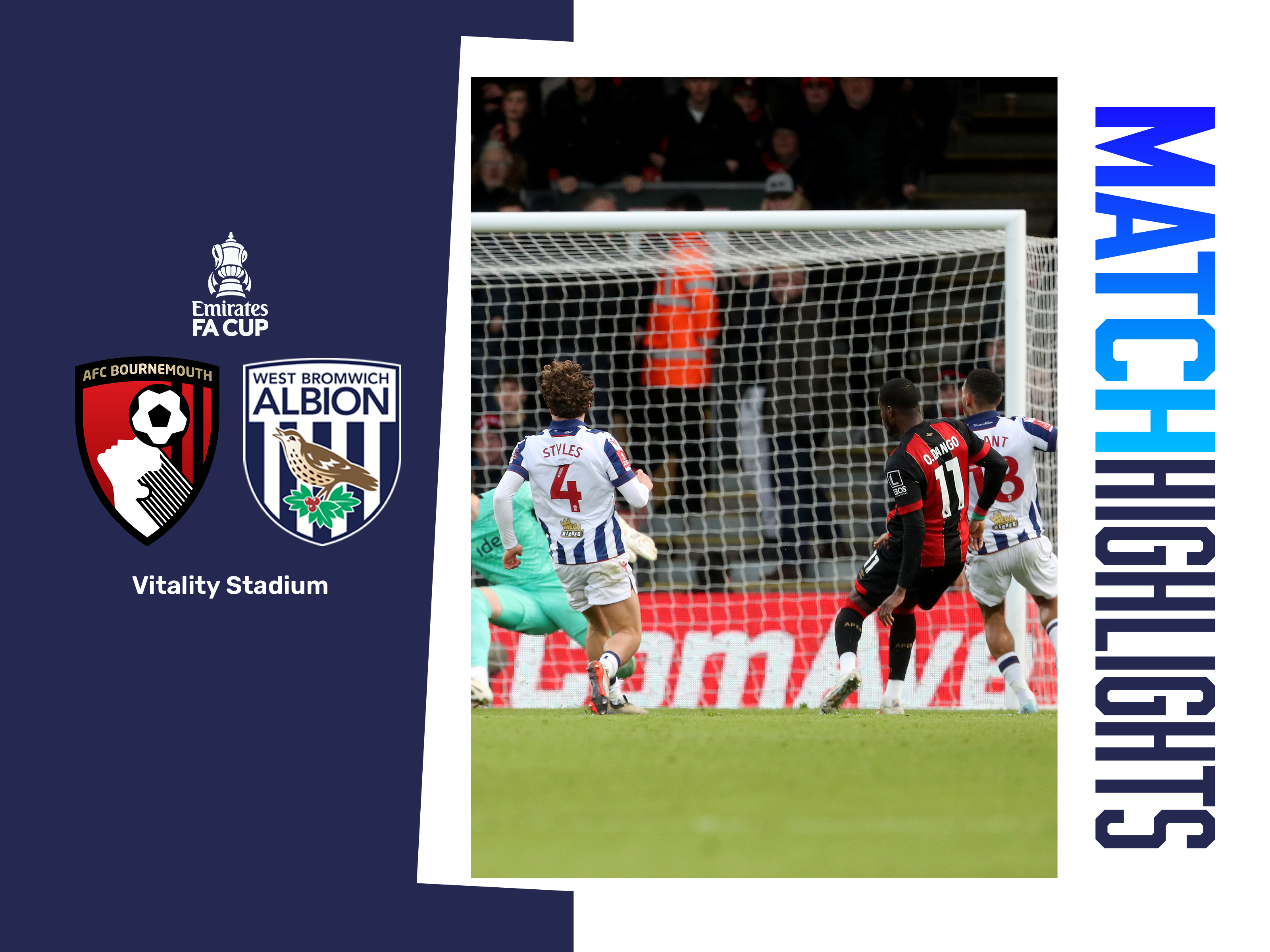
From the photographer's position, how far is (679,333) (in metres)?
9.50

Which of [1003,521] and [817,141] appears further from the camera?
[817,141]

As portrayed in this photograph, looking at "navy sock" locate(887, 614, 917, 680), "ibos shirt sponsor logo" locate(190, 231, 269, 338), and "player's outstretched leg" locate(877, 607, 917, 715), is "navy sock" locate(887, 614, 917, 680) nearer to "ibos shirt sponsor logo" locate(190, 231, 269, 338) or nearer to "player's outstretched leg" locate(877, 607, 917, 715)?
"player's outstretched leg" locate(877, 607, 917, 715)

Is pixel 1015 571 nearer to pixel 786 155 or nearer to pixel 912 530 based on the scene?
pixel 912 530

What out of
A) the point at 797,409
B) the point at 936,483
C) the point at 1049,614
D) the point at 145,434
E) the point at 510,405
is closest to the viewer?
the point at 145,434

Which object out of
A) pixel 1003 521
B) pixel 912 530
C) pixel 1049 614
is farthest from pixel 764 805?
pixel 1049 614

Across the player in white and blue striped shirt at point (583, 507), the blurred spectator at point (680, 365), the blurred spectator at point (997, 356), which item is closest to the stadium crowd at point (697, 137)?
the blurred spectator at point (680, 365)

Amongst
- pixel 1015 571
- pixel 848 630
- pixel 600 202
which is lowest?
pixel 848 630

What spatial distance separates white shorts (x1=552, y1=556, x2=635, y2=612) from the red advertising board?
3.14 ft

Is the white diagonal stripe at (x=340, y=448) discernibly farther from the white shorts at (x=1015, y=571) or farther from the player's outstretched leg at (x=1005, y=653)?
the player's outstretched leg at (x=1005, y=653)

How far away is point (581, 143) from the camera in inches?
450

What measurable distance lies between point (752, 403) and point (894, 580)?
271 cm

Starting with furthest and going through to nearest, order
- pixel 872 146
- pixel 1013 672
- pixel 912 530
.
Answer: pixel 872 146, pixel 1013 672, pixel 912 530

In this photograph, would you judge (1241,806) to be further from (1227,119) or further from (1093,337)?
(1227,119)

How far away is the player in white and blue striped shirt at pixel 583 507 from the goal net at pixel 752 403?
3.93ft
